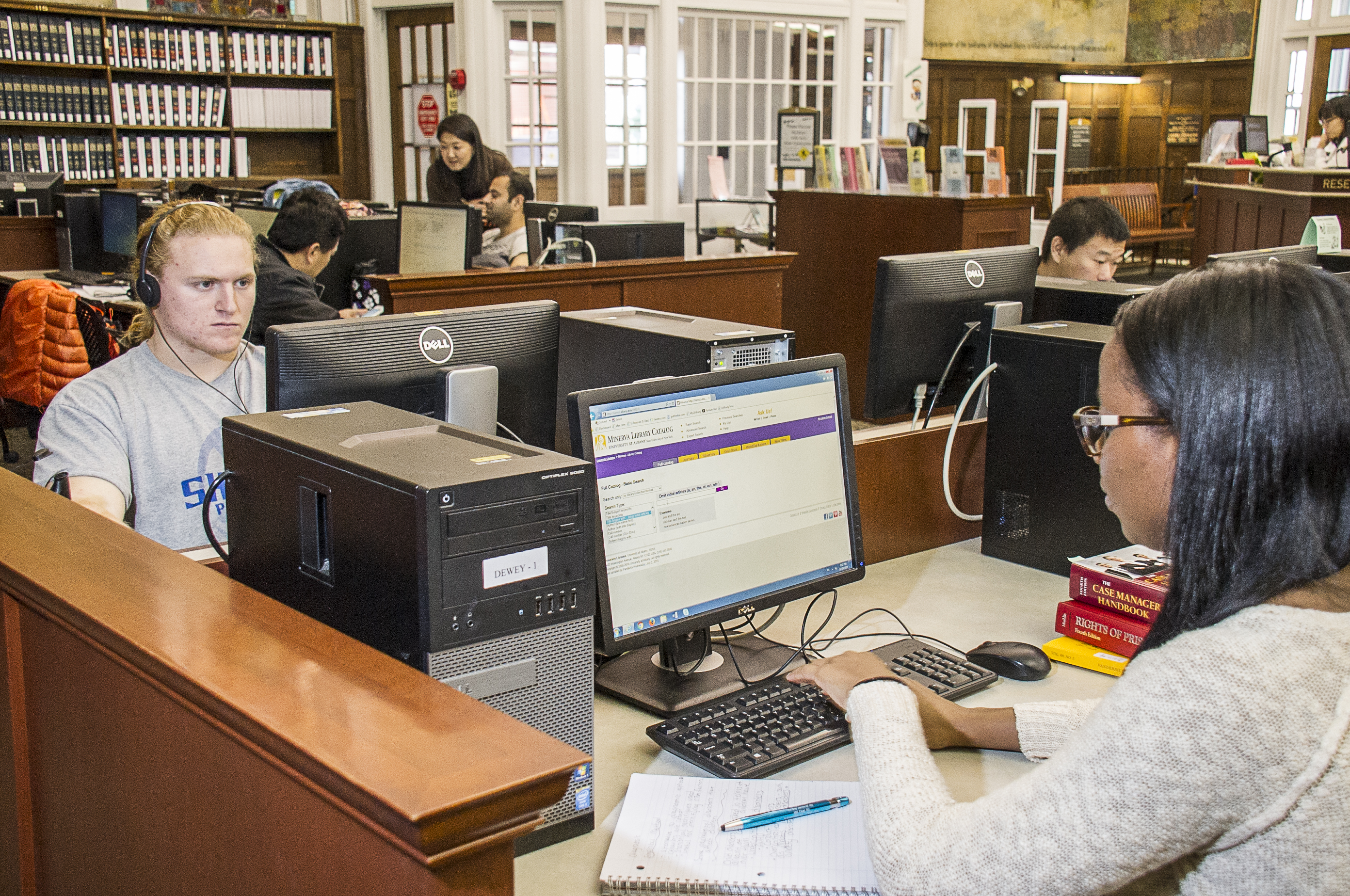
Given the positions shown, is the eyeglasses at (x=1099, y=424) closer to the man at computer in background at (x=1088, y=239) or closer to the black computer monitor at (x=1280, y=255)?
the black computer monitor at (x=1280, y=255)

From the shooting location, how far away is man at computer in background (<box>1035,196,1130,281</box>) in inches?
127

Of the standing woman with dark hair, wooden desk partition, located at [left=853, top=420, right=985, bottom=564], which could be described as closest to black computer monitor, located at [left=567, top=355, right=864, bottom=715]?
wooden desk partition, located at [left=853, top=420, right=985, bottom=564]

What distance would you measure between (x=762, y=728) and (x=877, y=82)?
7.86m

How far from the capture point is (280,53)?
7.49 metres

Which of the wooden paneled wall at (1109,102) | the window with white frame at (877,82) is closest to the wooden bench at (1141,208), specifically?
the wooden paneled wall at (1109,102)

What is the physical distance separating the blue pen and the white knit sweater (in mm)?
261

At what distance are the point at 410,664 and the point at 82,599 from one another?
1.07 feet

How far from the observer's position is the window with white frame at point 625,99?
24.3 feet

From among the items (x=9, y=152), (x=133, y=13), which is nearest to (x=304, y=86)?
(x=133, y=13)

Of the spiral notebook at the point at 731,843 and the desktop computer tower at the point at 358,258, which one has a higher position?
the desktop computer tower at the point at 358,258

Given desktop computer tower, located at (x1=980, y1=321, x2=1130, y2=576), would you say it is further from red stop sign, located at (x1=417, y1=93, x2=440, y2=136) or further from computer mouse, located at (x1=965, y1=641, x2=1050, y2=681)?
red stop sign, located at (x1=417, y1=93, x2=440, y2=136)

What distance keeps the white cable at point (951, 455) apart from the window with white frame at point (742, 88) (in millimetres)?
5852

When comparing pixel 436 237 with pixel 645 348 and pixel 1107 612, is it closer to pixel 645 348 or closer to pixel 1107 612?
pixel 645 348

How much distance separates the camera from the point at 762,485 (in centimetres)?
155
